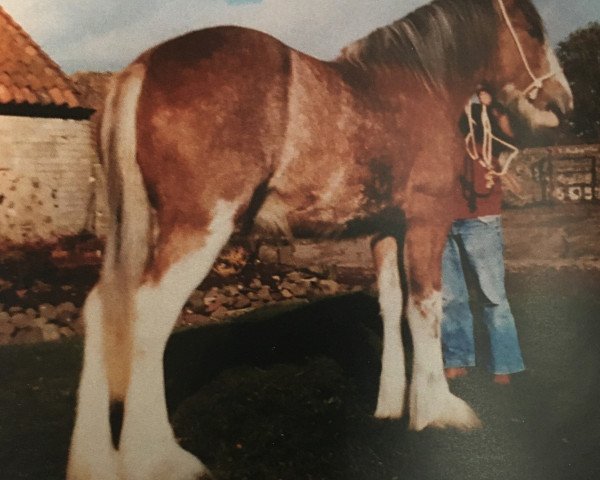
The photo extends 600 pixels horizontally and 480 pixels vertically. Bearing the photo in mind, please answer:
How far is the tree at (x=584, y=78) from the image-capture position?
11.7 ft

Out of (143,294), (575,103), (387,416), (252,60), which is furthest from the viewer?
(575,103)

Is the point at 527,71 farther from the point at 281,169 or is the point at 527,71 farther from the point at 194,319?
the point at 194,319

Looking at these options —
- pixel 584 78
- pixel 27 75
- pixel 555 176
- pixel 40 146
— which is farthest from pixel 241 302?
pixel 584 78

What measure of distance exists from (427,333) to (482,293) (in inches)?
17.3

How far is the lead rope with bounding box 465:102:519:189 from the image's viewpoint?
3463 mm

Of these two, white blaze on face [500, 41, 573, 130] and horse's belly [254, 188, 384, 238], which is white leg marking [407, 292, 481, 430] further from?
white blaze on face [500, 41, 573, 130]

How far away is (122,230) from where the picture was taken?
9.68 feet

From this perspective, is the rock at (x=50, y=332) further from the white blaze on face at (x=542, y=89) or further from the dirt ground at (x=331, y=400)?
the white blaze on face at (x=542, y=89)

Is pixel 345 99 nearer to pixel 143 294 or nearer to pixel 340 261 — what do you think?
pixel 340 261

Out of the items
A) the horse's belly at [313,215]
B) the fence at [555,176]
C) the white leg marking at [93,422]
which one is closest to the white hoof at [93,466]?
the white leg marking at [93,422]

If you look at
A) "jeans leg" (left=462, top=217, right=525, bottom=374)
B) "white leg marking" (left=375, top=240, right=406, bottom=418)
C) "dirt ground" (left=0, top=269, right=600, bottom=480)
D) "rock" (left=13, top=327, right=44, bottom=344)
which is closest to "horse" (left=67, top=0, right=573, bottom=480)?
"white leg marking" (left=375, top=240, right=406, bottom=418)

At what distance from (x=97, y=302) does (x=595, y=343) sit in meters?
2.89

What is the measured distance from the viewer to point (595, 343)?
366 centimetres

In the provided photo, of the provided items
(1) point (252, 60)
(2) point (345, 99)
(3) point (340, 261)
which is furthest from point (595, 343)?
(1) point (252, 60)
